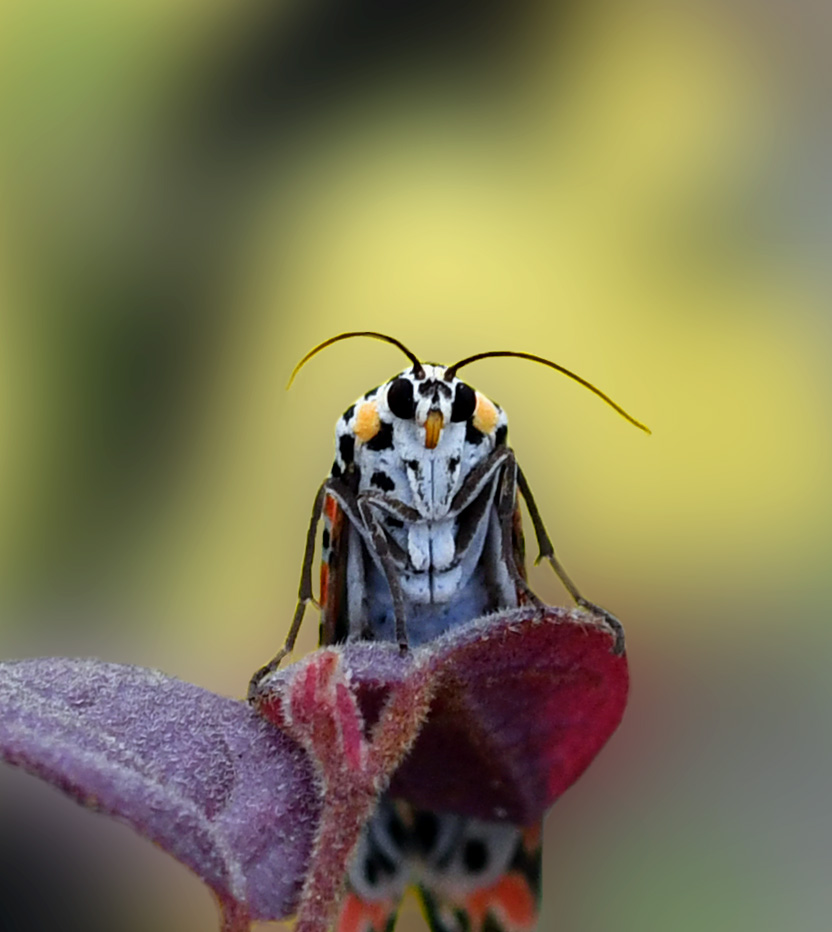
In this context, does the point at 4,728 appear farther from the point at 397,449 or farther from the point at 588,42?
the point at 588,42

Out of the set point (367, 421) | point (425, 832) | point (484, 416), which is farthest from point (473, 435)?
point (425, 832)

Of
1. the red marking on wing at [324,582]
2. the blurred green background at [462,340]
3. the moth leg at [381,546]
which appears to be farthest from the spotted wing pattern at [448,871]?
the blurred green background at [462,340]

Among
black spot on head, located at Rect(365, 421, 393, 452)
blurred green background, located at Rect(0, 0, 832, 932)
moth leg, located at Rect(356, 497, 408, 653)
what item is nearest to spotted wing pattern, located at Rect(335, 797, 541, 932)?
moth leg, located at Rect(356, 497, 408, 653)

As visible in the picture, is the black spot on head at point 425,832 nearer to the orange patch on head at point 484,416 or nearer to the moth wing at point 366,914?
the moth wing at point 366,914

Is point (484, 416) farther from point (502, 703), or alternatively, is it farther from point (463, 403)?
point (502, 703)

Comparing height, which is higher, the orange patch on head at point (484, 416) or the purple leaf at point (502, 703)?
the orange patch on head at point (484, 416)

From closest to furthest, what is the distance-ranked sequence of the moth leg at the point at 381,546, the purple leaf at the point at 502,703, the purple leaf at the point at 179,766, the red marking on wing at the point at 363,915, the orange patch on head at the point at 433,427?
the purple leaf at the point at 179,766 → the purple leaf at the point at 502,703 → the red marking on wing at the point at 363,915 → the moth leg at the point at 381,546 → the orange patch on head at the point at 433,427
